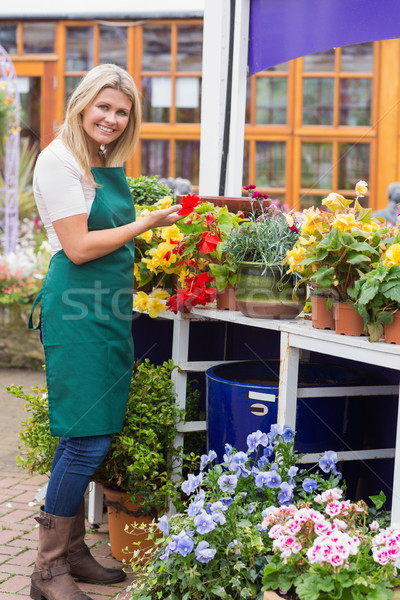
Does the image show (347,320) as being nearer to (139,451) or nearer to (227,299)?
(227,299)

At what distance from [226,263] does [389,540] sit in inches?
45.6

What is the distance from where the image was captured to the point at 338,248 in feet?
7.33

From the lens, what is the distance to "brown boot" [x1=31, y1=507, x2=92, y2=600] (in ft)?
8.54

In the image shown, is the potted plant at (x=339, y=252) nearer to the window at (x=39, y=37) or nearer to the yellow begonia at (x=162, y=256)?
the yellow begonia at (x=162, y=256)

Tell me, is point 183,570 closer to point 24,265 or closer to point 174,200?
point 174,200

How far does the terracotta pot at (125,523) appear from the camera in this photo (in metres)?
2.99

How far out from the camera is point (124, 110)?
2.59m

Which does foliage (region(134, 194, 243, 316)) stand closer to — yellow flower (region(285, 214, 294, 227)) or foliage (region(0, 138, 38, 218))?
yellow flower (region(285, 214, 294, 227))

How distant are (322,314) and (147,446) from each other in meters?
0.87

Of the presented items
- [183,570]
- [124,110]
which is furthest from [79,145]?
[183,570]

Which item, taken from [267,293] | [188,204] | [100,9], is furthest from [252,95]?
[267,293]

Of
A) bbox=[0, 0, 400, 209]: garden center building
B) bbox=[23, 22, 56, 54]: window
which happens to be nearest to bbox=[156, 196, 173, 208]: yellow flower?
bbox=[0, 0, 400, 209]: garden center building

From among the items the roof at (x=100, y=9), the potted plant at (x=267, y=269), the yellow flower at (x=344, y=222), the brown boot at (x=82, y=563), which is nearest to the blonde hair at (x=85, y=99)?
the potted plant at (x=267, y=269)

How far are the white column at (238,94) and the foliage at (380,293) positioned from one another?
5.01 feet
